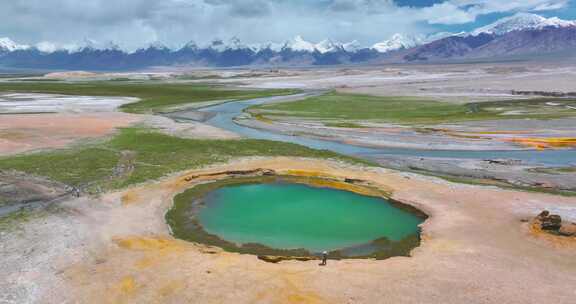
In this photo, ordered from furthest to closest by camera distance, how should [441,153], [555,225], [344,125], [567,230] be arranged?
[344,125] < [441,153] < [555,225] < [567,230]

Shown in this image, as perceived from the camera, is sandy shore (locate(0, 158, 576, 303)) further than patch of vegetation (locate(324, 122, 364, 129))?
No

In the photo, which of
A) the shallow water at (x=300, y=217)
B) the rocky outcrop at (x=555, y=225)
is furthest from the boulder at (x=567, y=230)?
the shallow water at (x=300, y=217)

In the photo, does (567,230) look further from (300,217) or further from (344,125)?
(344,125)

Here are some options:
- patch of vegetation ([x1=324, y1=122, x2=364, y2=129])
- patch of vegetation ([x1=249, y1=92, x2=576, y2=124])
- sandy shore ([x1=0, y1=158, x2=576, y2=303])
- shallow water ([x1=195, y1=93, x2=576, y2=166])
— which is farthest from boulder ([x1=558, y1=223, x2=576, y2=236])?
patch of vegetation ([x1=249, y1=92, x2=576, y2=124])

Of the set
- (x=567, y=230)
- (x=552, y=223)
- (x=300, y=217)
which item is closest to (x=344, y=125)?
(x=300, y=217)

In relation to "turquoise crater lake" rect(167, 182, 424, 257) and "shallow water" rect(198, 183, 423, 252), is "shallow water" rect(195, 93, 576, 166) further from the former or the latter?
"turquoise crater lake" rect(167, 182, 424, 257)

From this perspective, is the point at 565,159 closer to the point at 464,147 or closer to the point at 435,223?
the point at 464,147
